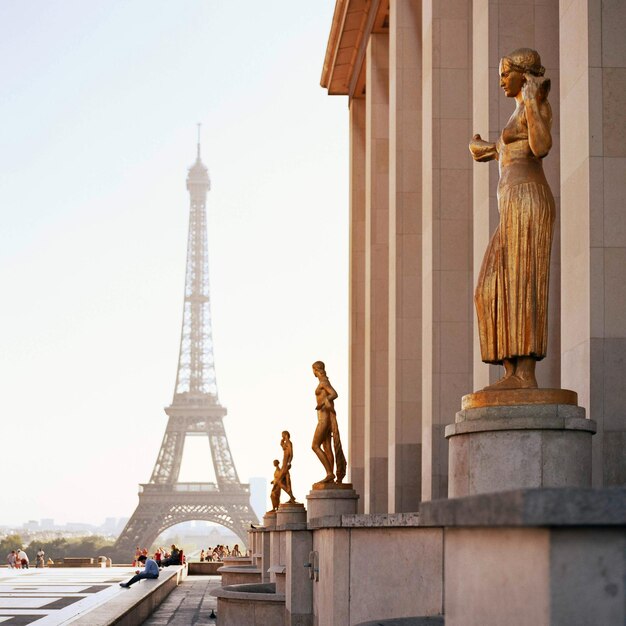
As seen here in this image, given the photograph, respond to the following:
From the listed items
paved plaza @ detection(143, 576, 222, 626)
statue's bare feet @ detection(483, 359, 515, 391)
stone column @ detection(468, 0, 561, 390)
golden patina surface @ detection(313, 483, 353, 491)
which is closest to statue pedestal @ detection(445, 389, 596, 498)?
statue's bare feet @ detection(483, 359, 515, 391)

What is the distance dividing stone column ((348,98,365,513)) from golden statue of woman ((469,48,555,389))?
2771cm

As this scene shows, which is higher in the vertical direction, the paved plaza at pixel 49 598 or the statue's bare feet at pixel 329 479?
the statue's bare feet at pixel 329 479

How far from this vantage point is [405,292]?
2727cm

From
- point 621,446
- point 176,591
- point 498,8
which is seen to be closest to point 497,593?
point 621,446

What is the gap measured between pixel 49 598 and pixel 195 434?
85024 millimetres

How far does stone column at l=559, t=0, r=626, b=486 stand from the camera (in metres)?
13.3

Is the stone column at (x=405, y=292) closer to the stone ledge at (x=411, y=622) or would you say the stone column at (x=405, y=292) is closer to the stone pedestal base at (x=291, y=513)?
the stone pedestal base at (x=291, y=513)

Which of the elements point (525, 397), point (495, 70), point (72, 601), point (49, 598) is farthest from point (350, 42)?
point (525, 397)

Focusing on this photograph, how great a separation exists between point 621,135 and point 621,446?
11.0 feet

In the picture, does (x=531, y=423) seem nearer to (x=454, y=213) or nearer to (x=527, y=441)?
(x=527, y=441)

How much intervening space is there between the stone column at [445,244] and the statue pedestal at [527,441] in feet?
38.6

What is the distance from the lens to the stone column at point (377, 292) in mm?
31781

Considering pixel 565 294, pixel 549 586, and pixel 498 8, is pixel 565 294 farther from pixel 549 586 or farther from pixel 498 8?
pixel 549 586

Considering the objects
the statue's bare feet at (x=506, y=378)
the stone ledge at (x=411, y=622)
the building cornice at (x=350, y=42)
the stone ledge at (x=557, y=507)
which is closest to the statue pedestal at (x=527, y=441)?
the statue's bare feet at (x=506, y=378)
